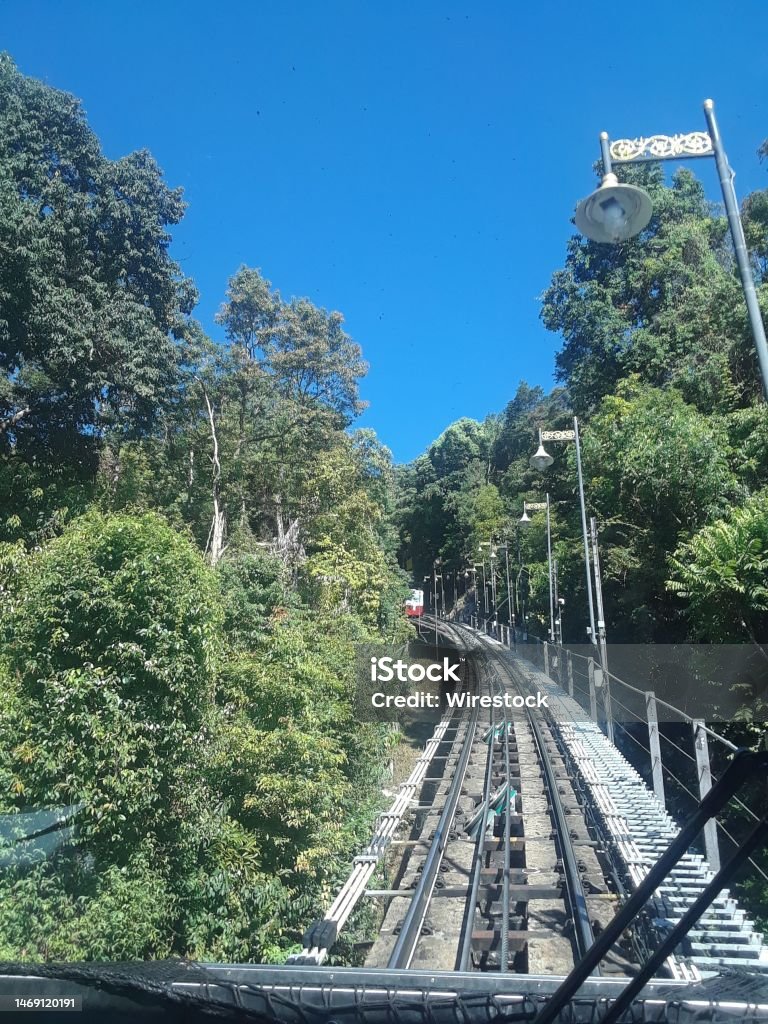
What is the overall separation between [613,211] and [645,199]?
0.15 meters

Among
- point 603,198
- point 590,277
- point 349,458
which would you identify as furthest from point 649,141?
point 590,277

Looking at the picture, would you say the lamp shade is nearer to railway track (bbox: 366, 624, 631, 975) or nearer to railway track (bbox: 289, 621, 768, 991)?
railway track (bbox: 289, 621, 768, 991)

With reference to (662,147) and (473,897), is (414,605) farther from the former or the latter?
(662,147)

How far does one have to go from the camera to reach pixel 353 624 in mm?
14633

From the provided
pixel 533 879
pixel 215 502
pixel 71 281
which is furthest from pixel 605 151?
pixel 215 502

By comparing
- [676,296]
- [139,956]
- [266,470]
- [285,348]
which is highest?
[676,296]

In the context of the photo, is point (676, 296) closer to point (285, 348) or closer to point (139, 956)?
point (285, 348)

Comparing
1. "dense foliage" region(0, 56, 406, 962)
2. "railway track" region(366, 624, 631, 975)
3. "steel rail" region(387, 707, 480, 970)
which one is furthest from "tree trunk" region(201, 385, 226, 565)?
"steel rail" region(387, 707, 480, 970)

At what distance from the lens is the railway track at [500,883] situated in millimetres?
4277

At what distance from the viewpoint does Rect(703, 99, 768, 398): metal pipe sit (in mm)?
3336

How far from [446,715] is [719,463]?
7.51 m

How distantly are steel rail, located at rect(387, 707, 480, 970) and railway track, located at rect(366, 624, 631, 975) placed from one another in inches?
0.5

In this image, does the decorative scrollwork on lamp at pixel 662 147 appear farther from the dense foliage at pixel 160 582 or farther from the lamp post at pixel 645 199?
the dense foliage at pixel 160 582

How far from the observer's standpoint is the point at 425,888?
219 inches
